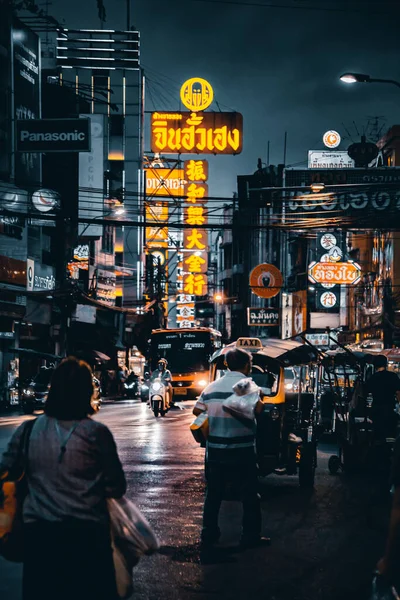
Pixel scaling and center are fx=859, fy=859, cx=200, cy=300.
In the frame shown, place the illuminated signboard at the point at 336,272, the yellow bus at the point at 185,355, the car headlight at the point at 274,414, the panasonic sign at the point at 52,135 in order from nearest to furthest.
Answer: the car headlight at the point at 274,414 < the panasonic sign at the point at 52,135 < the yellow bus at the point at 185,355 < the illuminated signboard at the point at 336,272

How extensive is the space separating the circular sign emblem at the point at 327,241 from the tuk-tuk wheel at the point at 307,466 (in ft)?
127

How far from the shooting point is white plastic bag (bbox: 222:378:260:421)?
8.23 metres

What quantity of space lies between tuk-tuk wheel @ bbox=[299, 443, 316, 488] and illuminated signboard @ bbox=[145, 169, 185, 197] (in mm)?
43001

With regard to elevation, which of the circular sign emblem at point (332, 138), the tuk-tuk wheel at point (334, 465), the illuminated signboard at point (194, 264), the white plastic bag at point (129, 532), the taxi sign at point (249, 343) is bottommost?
the tuk-tuk wheel at point (334, 465)

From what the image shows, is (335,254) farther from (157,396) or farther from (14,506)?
(14,506)

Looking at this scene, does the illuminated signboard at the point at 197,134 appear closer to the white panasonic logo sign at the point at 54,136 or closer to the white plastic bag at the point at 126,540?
the white panasonic logo sign at the point at 54,136

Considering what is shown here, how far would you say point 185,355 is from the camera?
40.8 m

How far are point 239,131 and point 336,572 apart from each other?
4201 cm

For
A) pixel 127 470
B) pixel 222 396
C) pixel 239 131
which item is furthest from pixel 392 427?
pixel 239 131

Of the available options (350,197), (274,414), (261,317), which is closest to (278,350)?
(274,414)

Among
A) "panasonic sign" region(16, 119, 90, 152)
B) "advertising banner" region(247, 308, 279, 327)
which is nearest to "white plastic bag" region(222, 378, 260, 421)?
"panasonic sign" region(16, 119, 90, 152)

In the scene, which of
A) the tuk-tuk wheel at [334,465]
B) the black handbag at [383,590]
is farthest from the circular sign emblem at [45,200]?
the black handbag at [383,590]

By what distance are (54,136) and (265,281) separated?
1952 cm

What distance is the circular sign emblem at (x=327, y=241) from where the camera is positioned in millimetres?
51406
